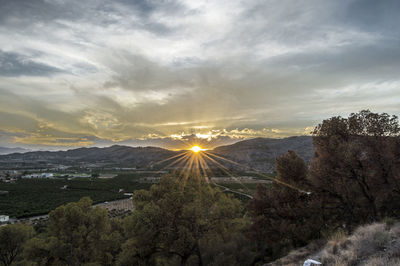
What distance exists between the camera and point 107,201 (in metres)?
99.2

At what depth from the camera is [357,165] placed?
19828 millimetres

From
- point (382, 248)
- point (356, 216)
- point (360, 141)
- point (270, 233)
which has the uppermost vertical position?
point (360, 141)

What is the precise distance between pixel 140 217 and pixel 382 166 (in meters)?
23.4

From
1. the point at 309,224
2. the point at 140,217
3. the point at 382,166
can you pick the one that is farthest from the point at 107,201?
the point at 382,166

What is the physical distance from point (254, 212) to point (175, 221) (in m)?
10.7

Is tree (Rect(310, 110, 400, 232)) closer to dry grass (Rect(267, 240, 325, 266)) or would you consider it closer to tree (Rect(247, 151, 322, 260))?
tree (Rect(247, 151, 322, 260))

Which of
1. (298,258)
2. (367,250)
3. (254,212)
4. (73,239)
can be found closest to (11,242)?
(73,239)

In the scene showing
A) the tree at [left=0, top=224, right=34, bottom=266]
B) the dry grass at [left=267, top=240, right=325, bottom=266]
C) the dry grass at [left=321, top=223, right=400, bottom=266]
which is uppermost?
the dry grass at [left=321, top=223, right=400, bottom=266]

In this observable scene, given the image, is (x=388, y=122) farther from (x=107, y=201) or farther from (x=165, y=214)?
(x=107, y=201)

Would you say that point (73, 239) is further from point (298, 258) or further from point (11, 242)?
point (298, 258)

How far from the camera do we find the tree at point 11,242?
27172mm

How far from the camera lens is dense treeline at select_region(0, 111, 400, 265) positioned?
19.7 m

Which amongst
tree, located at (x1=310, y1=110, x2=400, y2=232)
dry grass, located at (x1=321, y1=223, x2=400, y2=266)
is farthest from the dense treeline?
dry grass, located at (x1=321, y1=223, x2=400, y2=266)

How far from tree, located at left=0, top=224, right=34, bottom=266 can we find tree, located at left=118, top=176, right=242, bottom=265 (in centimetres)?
1606
